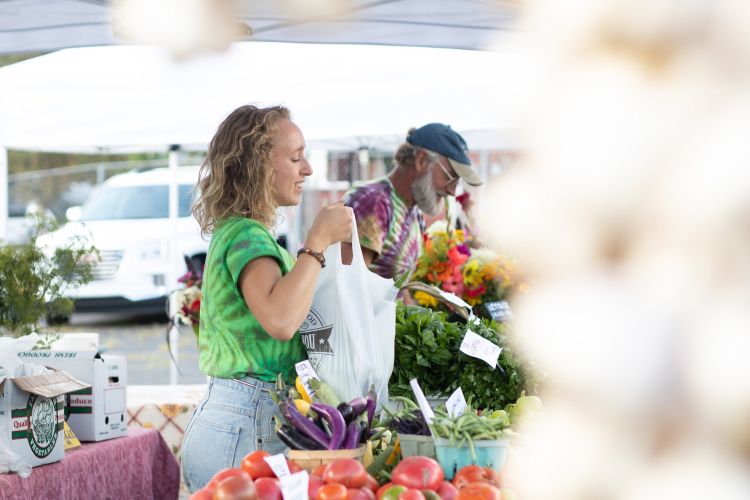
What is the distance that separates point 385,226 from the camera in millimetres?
3771

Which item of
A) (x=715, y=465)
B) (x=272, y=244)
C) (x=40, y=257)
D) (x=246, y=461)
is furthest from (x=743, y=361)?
(x=40, y=257)

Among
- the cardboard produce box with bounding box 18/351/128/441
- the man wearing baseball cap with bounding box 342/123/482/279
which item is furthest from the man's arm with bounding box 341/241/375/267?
the cardboard produce box with bounding box 18/351/128/441

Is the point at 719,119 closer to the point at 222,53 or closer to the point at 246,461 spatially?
the point at 222,53

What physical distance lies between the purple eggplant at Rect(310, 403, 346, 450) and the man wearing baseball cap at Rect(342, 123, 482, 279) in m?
1.67

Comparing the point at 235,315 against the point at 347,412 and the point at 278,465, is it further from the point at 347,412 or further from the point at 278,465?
the point at 278,465

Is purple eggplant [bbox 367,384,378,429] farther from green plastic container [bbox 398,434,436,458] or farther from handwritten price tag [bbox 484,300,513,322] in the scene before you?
handwritten price tag [bbox 484,300,513,322]

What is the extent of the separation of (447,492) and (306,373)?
61cm

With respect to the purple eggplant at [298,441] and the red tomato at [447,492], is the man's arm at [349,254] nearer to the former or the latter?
the purple eggplant at [298,441]

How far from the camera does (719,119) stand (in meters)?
0.37

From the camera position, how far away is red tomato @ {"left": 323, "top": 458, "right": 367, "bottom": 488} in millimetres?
1755

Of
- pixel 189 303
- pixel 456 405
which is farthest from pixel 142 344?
pixel 456 405

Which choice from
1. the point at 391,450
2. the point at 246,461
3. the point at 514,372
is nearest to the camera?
the point at 246,461

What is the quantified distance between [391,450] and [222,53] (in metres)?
1.65

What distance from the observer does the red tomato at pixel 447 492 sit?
1.75 meters
